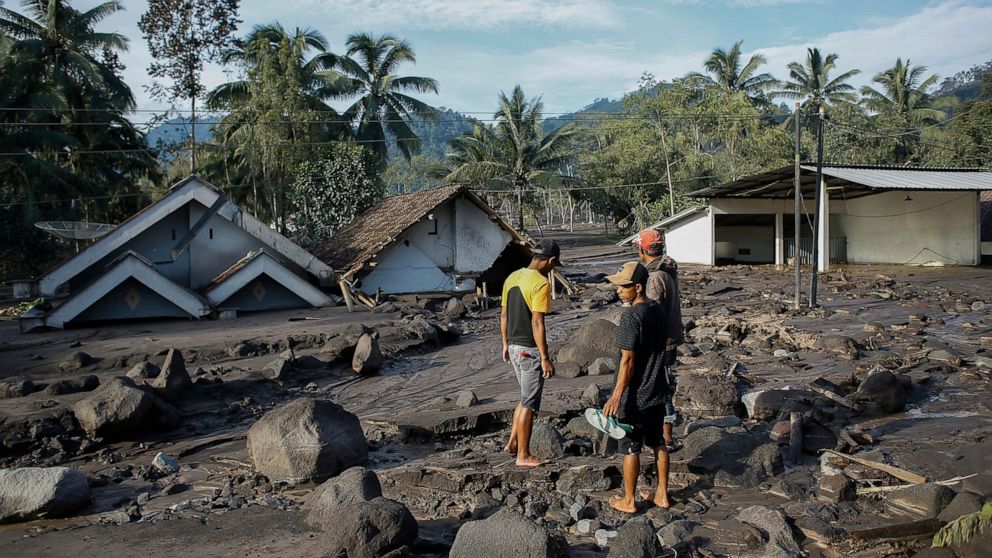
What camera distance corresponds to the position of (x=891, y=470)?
609cm

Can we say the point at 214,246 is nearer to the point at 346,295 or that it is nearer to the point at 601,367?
the point at 346,295

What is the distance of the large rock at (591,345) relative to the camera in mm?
11602

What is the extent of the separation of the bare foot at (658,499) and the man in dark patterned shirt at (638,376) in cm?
22

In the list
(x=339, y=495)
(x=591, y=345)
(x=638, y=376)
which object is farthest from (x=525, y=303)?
(x=591, y=345)

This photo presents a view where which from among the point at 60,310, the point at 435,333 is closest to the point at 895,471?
the point at 435,333

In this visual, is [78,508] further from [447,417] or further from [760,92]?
[760,92]

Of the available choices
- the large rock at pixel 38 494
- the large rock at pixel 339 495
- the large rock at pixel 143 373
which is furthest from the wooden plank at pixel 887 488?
the large rock at pixel 143 373

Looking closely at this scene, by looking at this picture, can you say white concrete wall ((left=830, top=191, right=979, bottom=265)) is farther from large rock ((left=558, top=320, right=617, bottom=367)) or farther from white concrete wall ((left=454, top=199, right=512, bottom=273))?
large rock ((left=558, top=320, right=617, bottom=367))

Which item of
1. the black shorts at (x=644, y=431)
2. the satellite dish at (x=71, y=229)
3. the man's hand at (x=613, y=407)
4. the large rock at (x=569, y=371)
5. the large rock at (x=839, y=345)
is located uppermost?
the satellite dish at (x=71, y=229)

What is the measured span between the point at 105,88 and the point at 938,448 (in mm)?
34149

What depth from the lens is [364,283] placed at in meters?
21.5

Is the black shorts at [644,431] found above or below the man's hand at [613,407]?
below

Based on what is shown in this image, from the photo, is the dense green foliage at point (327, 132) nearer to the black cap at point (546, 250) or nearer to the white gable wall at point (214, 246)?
the white gable wall at point (214, 246)

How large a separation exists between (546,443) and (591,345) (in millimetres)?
4850
